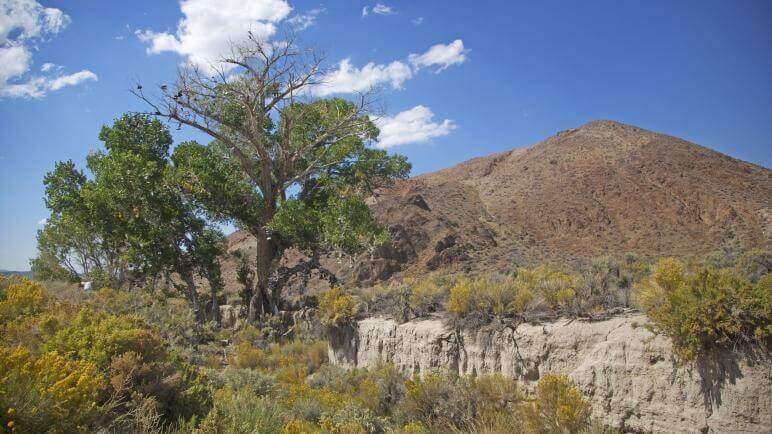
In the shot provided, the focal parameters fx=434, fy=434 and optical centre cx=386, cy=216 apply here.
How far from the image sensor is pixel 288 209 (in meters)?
13.3

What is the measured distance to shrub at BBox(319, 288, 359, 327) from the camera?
467 inches

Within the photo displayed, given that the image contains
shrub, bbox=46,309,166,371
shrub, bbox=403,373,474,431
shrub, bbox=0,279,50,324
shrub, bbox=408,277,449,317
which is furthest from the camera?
shrub, bbox=408,277,449,317

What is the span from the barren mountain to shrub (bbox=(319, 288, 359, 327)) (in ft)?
51.4

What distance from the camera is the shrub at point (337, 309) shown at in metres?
11.9

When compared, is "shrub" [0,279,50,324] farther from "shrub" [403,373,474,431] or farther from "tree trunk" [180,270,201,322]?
"tree trunk" [180,270,201,322]

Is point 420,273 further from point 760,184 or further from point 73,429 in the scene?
point 760,184

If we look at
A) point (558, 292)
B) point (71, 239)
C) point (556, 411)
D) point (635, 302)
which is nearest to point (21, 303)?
point (556, 411)

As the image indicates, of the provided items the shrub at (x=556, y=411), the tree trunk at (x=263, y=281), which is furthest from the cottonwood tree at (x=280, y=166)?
the shrub at (x=556, y=411)

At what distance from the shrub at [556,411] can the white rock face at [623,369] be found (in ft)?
2.95

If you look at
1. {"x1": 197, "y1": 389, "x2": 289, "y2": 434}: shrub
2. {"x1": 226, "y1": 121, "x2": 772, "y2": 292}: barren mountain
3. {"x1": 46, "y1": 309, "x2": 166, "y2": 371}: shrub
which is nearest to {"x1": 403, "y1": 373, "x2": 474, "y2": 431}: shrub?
{"x1": 197, "y1": 389, "x2": 289, "y2": 434}: shrub

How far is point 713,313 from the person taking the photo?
5.41 meters

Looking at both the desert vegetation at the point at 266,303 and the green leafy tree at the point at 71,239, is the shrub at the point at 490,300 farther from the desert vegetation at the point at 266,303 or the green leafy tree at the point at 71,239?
the green leafy tree at the point at 71,239

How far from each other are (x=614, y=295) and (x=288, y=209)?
30.0 feet

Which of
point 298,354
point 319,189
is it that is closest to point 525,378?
point 298,354
